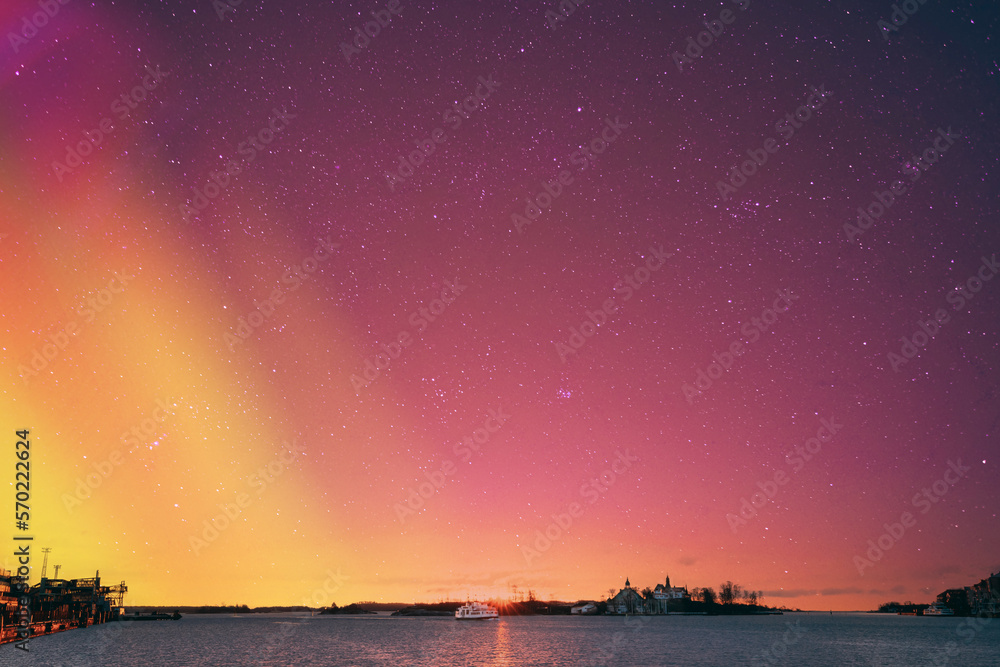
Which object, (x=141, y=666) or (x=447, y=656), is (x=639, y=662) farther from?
(x=141, y=666)

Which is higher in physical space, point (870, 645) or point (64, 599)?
point (64, 599)

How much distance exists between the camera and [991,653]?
267 ft

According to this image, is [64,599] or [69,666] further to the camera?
[64,599]

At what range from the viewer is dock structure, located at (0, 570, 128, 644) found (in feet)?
255

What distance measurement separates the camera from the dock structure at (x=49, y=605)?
3056 inches

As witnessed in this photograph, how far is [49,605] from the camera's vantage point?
113938 mm

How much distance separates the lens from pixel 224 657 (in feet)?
264

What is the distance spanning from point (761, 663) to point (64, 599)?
388ft

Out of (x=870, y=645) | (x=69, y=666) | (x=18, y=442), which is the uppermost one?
(x=18, y=442)

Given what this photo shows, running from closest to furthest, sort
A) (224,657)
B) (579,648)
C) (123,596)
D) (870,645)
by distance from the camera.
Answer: (224,657) < (579,648) < (870,645) < (123,596)

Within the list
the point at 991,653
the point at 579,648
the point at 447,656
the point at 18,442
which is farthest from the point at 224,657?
the point at 991,653

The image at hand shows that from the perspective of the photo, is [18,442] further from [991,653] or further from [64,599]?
[64,599]

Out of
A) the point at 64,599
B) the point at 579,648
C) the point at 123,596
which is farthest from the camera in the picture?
the point at 123,596

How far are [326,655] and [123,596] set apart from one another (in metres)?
129
